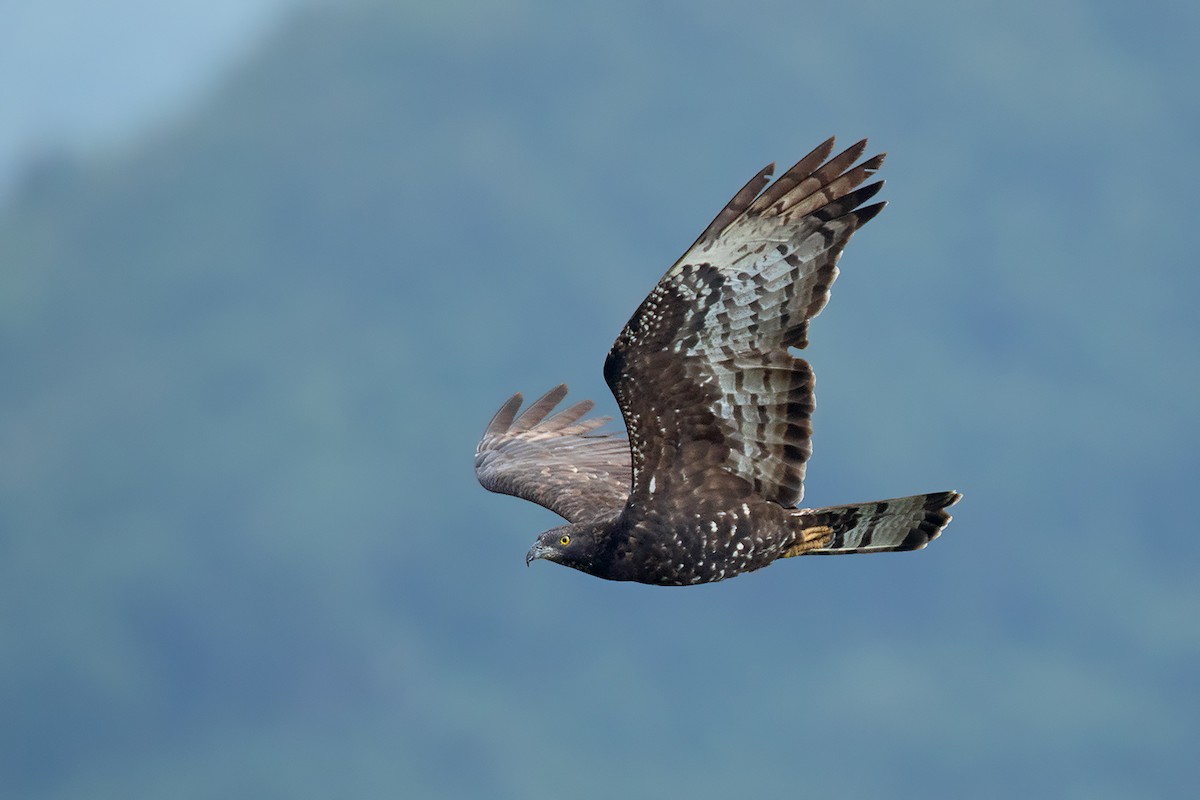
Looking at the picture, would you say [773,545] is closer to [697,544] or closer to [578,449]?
[697,544]

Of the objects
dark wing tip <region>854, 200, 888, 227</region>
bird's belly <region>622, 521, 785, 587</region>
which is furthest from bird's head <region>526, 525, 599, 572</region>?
dark wing tip <region>854, 200, 888, 227</region>

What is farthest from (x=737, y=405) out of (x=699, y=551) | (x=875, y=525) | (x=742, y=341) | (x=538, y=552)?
(x=538, y=552)

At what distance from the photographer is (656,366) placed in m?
13.5

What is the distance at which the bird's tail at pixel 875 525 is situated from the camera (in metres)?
14.2

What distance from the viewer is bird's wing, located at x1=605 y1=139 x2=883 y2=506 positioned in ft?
42.6

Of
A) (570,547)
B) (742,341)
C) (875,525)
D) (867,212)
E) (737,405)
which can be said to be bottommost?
(570,547)

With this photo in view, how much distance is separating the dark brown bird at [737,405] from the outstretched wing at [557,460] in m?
0.93

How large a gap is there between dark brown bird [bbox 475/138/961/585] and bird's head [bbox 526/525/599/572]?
0.03 ft

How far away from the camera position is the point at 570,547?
46.9 feet

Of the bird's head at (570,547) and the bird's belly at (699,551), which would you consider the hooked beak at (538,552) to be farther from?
the bird's belly at (699,551)

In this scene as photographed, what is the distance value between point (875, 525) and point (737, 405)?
1.56 metres

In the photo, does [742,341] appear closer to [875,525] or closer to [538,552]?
[875,525]

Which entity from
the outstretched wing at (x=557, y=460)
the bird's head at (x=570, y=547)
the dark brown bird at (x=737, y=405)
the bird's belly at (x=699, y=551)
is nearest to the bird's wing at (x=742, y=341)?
the dark brown bird at (x=737, y=405)

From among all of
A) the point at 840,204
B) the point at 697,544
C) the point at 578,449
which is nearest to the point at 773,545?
the point at 697,544
